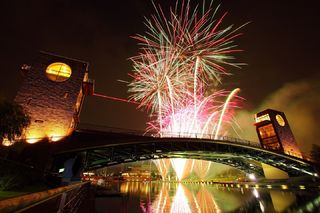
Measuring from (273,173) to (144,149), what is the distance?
42238mm

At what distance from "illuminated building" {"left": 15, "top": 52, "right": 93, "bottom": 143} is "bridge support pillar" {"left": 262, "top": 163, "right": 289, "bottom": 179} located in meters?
55.3

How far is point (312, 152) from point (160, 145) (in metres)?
78.8

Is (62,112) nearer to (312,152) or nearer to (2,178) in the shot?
(2,178)

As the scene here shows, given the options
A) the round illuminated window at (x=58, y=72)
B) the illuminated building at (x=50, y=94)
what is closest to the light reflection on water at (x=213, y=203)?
the illuminated building at (x=50, y=94)

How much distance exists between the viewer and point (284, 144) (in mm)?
70312

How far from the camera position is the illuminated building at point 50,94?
24.8 m

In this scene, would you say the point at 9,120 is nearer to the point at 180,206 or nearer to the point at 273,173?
the point at 180,206

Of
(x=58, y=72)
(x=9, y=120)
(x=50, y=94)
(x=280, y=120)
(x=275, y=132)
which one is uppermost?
(x=280, y=120)

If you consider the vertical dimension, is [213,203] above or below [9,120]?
below

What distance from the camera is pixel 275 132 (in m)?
72.8

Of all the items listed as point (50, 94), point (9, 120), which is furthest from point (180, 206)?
point (50, 94)

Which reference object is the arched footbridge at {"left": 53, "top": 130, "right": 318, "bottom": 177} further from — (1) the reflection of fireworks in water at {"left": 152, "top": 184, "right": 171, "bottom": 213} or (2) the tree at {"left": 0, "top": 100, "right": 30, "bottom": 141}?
(1) the reflection of fireworks in water at {"left": 152, "top": 184, "right": 171, "bottom": 213}

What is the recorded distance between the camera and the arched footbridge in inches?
966

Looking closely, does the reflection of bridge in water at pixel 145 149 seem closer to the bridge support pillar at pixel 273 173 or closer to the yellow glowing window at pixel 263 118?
the bridge support pillar at pixel 273 173
